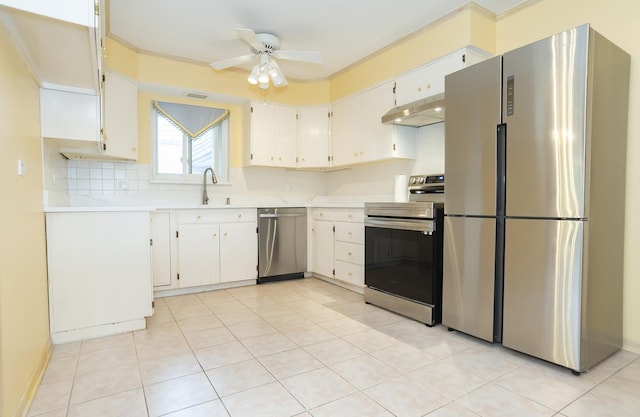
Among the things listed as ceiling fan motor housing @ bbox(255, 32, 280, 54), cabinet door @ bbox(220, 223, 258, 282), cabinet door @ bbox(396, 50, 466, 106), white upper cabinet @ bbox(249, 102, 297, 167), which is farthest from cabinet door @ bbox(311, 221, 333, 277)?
ceiling fan motor housing @ bbox(255, 32, 280, 54)

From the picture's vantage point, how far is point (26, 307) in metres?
1.82

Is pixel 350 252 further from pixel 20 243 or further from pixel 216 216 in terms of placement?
pixel 20 243

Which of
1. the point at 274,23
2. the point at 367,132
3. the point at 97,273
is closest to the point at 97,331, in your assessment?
the point at 97,273

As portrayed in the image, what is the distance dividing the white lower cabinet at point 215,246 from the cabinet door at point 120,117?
851mm

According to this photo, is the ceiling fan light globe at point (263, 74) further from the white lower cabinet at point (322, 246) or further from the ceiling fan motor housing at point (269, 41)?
the white lower cabinet at point (322, 246)

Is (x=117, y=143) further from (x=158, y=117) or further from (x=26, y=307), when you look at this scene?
(x=26, y=307)

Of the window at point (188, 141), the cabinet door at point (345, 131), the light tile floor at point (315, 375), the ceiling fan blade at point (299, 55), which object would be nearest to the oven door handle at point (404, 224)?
the light tile floor at point (315, 375)

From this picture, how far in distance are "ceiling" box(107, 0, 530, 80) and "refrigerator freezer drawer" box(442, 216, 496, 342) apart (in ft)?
6.14

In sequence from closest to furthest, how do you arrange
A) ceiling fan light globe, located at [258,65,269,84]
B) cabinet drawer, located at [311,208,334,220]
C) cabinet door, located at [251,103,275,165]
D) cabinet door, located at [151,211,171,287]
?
ceiling fan light globe, located at [258,65,269,84] → cabinet door, located at [151,211,171,287] → cabinet drawer, located at [311,208,334,220] → cabinet door, located at [251,103,275,165]

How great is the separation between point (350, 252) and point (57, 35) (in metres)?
2.98

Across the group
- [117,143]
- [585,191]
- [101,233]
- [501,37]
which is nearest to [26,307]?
[101,233]

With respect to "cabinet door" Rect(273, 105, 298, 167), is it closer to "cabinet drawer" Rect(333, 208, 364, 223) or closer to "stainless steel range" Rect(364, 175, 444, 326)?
"cabinet drawer" Rect(333, 208, 364, 223)

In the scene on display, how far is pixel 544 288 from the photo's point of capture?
2092 mm

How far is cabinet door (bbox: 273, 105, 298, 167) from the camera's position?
4.63 meters
